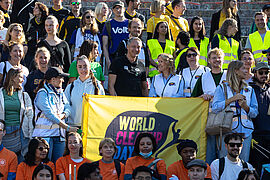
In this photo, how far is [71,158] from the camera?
33.2ft

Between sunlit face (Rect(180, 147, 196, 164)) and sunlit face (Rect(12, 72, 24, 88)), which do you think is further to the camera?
sunlit face (Rect(12, 72, 24, 88))

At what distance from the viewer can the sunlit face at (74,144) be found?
1012 cm

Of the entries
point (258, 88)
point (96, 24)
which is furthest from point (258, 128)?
point (96, 24)

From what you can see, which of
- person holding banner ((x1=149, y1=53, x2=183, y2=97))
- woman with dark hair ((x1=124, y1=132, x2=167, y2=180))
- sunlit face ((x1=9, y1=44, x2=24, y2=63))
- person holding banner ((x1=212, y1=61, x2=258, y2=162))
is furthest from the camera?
sunlit face ((x1=9, y1=44, x2=24, y2=63))

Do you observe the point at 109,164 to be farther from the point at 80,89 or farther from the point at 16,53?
the point at 16,53

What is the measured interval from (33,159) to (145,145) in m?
1.62

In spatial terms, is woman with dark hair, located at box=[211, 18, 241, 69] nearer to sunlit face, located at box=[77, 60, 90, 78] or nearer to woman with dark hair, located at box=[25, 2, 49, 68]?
sunlit face, located at box=[77, 60, 90, 78]

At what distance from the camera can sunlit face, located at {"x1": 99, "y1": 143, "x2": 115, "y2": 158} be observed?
396 inches

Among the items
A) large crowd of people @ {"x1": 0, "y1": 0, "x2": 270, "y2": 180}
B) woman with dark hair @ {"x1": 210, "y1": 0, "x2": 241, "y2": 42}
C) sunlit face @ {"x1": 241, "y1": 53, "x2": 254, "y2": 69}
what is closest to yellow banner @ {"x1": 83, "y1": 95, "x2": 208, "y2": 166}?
large crowd of people @ {"x1": 0, "y1": 0, "x2": 270, "y2": 180}

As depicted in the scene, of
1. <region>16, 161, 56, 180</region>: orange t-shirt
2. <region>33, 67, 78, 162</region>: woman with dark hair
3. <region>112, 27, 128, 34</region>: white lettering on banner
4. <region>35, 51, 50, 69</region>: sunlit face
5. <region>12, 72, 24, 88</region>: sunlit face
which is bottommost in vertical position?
<region>16, 161, 56, 180</region>: orange t-shirt

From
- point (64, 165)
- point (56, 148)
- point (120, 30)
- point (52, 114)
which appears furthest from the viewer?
point (120, 30)

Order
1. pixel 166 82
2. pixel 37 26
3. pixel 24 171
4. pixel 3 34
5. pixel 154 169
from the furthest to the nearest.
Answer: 1. pixel 37 26
2. pixel 3 34
3. pixel 166 82
4. pixel 24 171
5. pixel 154 169

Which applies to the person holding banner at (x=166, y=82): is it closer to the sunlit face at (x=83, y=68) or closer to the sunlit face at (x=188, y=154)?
the sunlit face at (x=83, y=68)

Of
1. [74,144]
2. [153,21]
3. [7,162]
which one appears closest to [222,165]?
[74,144]
